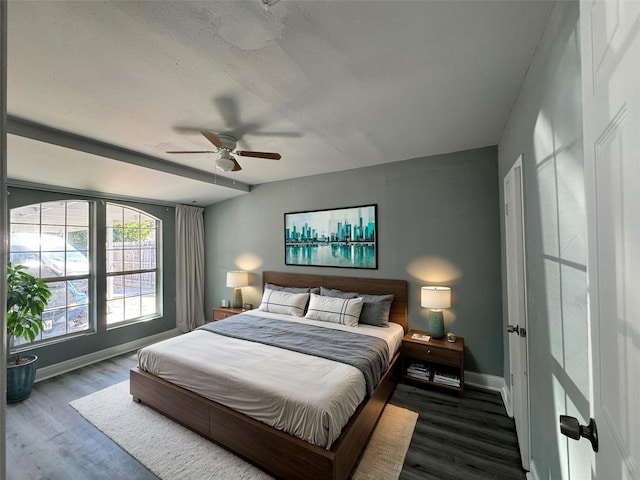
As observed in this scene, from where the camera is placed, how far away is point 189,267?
4918 millimetres

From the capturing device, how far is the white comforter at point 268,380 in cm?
175

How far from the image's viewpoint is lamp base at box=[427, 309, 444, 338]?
3.00 meters

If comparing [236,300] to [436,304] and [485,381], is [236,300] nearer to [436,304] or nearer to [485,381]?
[436,304]

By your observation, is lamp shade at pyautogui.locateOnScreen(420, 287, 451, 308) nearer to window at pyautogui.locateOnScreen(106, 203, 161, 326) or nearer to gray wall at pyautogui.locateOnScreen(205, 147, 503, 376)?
gray wall at pyautogui.locateOnScreen(205, 147, 503, 376)

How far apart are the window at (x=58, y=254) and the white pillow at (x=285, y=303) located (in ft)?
8.26

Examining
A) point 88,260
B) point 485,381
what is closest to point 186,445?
point 485,381

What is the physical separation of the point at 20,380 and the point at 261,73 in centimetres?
382

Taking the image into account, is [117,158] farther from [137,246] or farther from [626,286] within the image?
[626,286]

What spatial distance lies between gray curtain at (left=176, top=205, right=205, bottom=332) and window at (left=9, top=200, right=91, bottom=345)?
4.09ft

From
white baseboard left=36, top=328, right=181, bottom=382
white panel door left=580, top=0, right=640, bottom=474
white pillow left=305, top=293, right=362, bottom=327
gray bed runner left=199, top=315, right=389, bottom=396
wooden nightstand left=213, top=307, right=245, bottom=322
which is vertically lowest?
white baseboard left=36, top=328, right=181, bottom=382

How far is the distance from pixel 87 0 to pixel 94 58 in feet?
1.32

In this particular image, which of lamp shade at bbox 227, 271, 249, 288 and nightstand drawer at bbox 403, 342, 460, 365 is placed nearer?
nightstand drawer at bbox 403, 342, 460, 365

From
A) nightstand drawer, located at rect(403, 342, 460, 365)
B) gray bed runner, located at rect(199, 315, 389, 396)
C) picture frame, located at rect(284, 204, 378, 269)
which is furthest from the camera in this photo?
picture frame, located at rect(284, 204, 378, 269)

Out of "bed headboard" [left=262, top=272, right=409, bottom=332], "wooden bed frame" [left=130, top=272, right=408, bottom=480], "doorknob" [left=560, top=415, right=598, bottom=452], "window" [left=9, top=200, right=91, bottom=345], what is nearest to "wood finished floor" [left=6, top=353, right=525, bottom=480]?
"wooden bed frame" [left=130, top=272, right=408, bottom=480]
